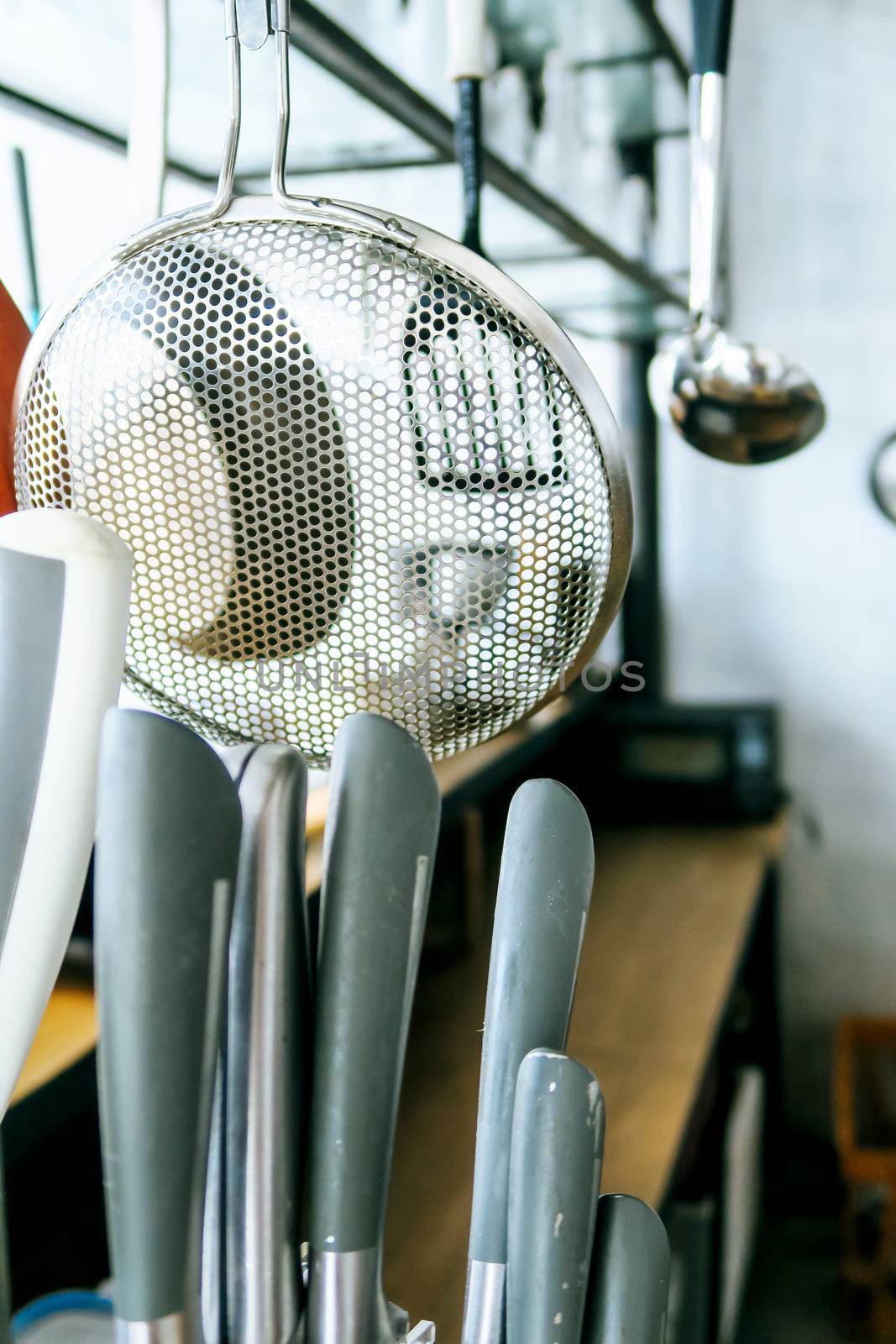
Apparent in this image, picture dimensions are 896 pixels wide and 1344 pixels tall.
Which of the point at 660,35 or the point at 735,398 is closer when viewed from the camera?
the point at 735,398

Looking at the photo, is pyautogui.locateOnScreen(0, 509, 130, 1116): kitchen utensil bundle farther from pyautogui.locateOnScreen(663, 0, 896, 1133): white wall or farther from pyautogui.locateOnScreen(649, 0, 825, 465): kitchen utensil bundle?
pyautogui.locateOnScreen(663, 0, 896, 1133): white wall

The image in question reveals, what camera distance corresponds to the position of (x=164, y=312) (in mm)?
284

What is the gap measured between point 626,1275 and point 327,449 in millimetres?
204

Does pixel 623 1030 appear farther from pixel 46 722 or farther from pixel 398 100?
pixel 46 722

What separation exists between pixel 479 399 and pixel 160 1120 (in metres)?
0.18

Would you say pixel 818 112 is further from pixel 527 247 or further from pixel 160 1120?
pixel 160 1120

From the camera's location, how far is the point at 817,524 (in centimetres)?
232

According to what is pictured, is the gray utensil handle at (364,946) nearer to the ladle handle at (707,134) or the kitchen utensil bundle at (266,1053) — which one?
the kitchen utensil bundle at (266,1053)

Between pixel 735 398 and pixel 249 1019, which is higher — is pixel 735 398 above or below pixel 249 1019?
above

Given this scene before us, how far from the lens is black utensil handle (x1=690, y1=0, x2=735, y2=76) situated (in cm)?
45

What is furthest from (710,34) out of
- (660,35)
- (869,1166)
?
(869,1166)

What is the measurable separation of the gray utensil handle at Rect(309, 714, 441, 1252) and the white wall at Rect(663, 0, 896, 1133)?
2.20m

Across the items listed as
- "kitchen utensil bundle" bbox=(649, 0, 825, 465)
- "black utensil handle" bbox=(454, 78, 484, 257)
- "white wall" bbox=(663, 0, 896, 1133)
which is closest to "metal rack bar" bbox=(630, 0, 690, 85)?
"kitchen utensil bundle" bbox=(649, 0, 825, 465)

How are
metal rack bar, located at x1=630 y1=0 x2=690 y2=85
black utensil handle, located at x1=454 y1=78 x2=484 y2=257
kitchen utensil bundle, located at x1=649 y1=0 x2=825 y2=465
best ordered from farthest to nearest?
1. metal rack bar, located at x1=630 y1=0 x2=690 y2=85
2. kitchen utensil bundle, located at x1=649 y1=0 x2=825 y2=465
3. black utensil handle, located at x1=454 y1=78 x2=484 y2=257
